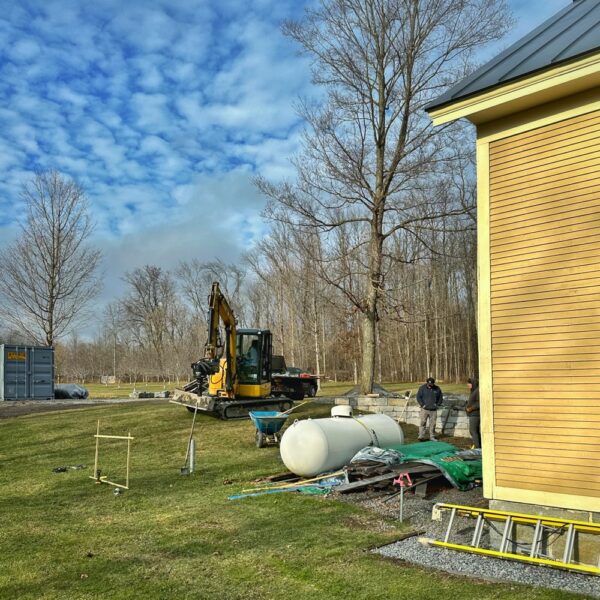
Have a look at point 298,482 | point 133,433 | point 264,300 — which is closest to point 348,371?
point 264,300

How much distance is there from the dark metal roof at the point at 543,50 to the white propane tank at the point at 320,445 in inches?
237

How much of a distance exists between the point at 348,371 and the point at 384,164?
3628 centimetres

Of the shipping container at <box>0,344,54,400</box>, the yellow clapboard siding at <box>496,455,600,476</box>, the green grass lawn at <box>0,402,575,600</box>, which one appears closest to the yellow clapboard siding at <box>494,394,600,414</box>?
the yellow clapboard siding at <box>496,455,600,476</box>

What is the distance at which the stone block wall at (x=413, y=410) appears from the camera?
1675cm

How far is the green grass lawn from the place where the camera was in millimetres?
5371

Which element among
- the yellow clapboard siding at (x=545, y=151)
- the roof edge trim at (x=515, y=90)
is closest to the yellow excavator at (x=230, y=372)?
the roof edge trim at (x=515, y=90)

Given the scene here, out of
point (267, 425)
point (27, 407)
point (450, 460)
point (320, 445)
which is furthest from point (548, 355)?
point (27, 407)

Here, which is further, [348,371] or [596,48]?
[348,371]

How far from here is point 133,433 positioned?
1620 cm

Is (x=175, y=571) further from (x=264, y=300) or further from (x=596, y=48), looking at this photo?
(x=264, y=300)

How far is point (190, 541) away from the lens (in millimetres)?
6945

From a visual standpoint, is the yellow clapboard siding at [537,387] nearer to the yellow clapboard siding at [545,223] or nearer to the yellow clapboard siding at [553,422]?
the yellow clapboard siding at [553,422]

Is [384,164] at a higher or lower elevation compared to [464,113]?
higher

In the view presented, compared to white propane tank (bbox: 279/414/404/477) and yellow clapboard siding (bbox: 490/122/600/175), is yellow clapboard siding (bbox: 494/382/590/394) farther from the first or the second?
white propane tank (bbox: 279/414/404/477)
